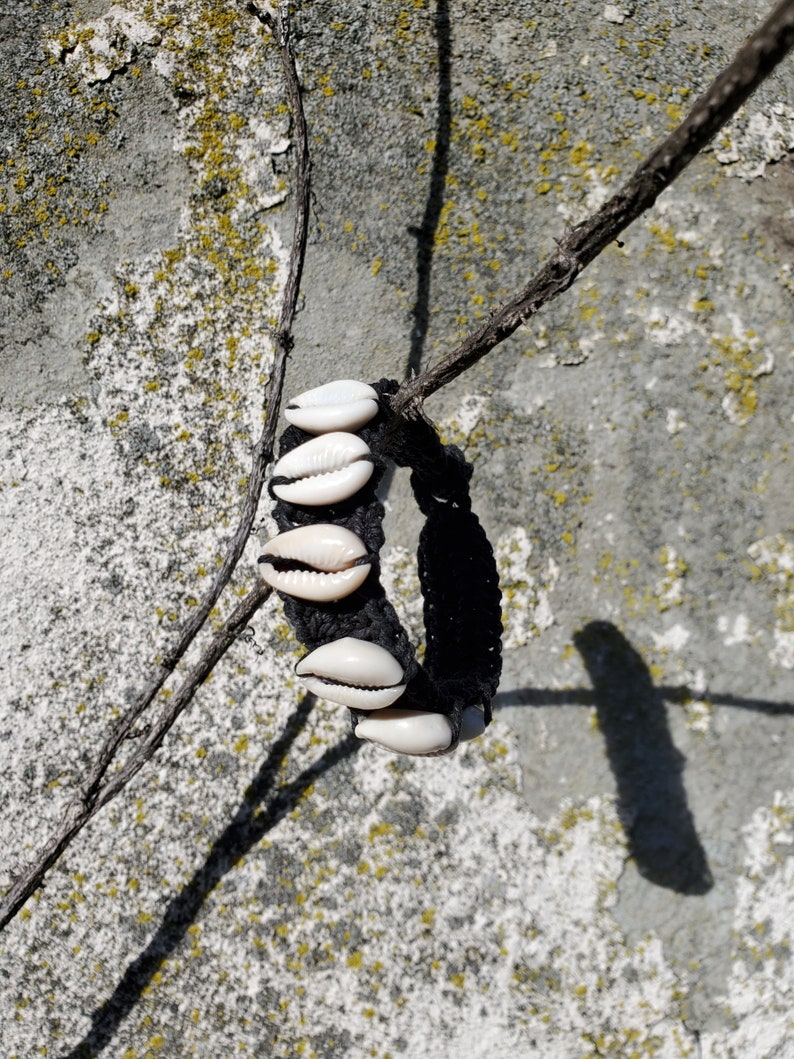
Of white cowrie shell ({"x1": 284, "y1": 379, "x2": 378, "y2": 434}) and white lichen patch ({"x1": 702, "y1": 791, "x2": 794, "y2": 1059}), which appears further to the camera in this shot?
white lichen patch ({"x1": 702, "y1": 791, "x2": 794, "y2": 1059})

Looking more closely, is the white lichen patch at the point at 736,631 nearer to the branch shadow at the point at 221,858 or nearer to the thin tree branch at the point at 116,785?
the branch shadow at the point at 221,858

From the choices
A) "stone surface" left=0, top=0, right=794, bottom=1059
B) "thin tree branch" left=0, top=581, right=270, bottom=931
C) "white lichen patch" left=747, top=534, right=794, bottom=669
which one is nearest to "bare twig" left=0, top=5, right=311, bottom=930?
"thin tree branch" left=0, top=581, right=270, bottom=931

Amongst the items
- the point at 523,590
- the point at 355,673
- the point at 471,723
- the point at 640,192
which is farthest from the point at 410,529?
the point at 640,192

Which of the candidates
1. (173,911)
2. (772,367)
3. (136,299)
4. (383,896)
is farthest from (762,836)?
(136,299)

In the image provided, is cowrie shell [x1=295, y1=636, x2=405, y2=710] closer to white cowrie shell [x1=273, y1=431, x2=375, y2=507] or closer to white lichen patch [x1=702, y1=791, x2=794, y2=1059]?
white cowrie shell [x1=273, y1=431, x2=375, y2=507]

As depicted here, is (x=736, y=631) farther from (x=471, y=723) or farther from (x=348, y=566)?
(x=348, y=566)
